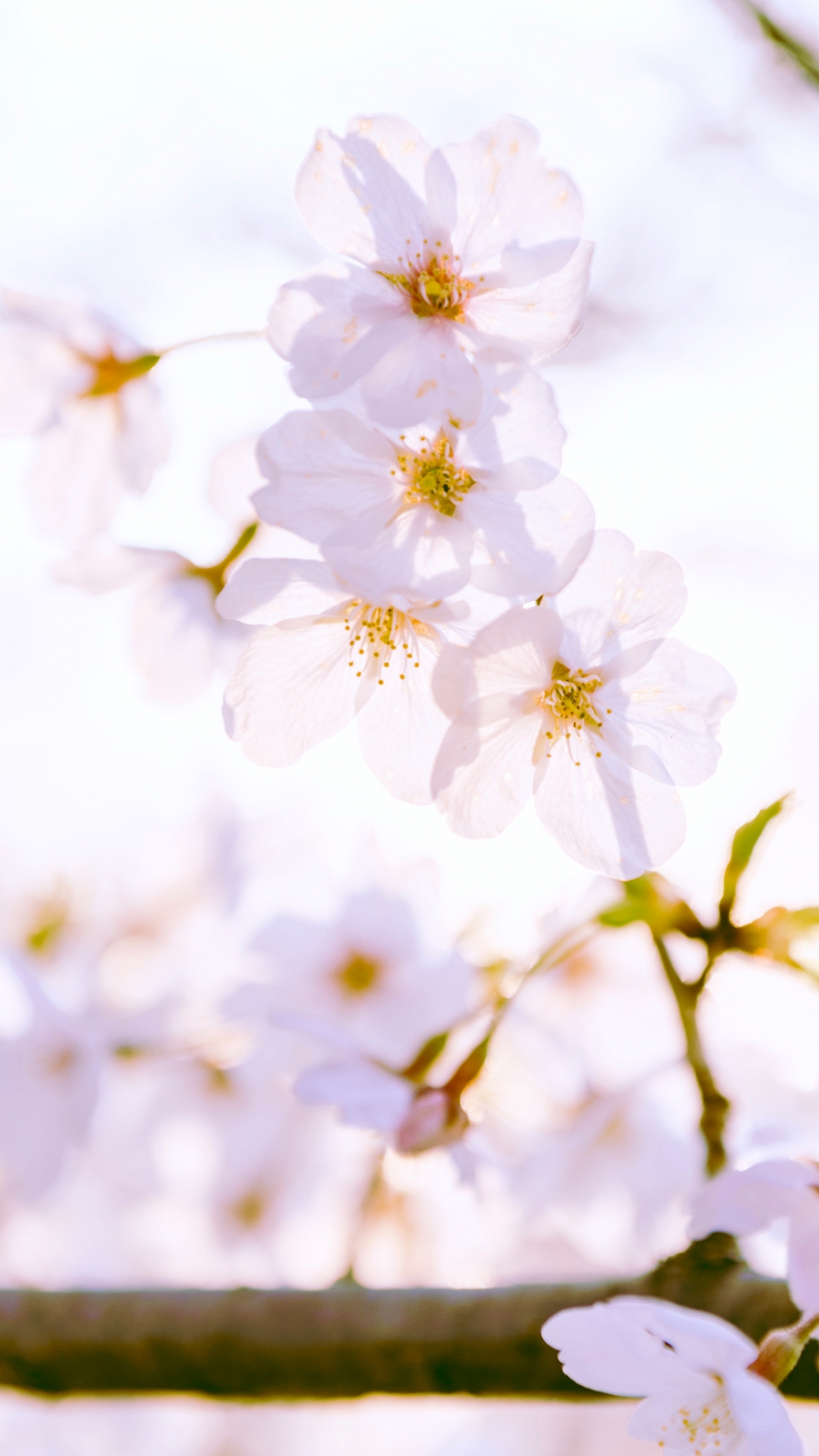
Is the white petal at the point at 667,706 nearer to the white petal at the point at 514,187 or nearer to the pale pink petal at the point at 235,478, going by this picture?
the white petal at the point at 514,187

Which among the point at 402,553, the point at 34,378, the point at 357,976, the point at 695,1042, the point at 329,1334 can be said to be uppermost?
the point at 34,378

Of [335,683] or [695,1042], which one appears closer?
[335,683]

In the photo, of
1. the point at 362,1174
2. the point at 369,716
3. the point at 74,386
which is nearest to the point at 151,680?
the point at 74,386

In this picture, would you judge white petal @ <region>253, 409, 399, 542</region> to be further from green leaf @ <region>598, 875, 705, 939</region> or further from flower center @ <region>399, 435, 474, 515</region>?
green leaf @ <region>598, 875, 705, 939</region>

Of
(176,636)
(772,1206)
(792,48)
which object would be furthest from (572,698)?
(792,48)

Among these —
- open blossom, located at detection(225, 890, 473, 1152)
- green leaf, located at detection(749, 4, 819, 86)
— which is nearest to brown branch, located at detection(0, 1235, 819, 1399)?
open blossom, located at detection(225, 890, 473, 1152)

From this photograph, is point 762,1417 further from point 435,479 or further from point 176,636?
point 176,636

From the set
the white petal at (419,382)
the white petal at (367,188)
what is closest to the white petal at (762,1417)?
the white petal at (419,382)
